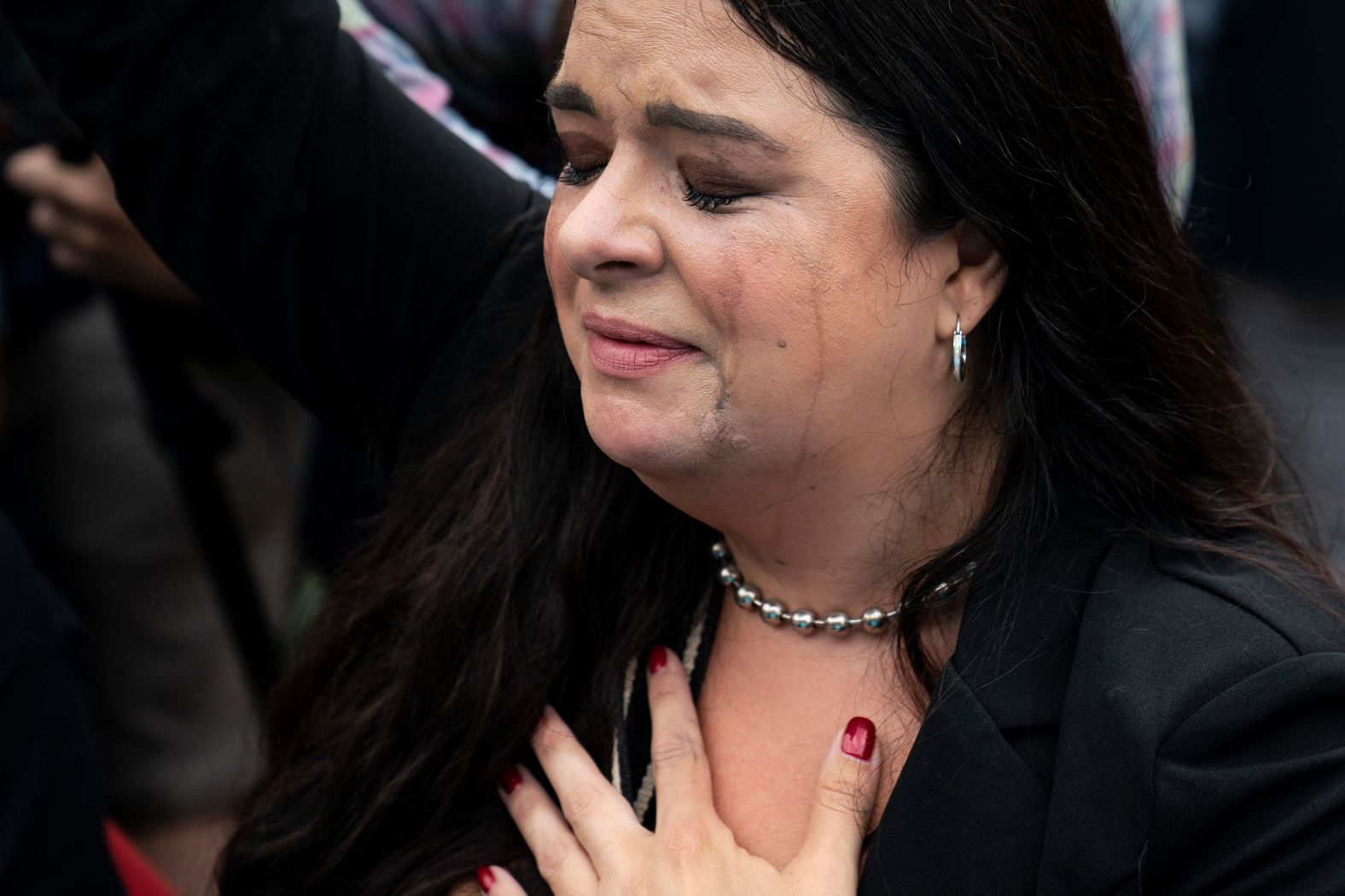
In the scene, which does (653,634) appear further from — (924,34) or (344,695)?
(924,34)

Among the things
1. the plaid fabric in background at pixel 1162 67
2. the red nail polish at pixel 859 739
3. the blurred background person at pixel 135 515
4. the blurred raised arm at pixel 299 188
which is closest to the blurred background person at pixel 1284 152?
the plaid fabric in background at pixel 1162 67

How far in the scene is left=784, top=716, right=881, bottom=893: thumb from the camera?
4.56 feet

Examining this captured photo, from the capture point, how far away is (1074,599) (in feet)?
4.83

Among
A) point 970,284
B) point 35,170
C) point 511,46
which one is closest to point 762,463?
point 970,284

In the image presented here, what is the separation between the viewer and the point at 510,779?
1618 mm

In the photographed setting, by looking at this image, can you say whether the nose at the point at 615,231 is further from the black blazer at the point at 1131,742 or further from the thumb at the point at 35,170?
the thumb at the point at 35,170

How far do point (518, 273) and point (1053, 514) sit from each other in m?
0.70

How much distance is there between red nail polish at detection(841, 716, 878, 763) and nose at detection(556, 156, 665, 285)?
19.3 inches

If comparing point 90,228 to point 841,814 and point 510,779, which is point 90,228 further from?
point 841,814

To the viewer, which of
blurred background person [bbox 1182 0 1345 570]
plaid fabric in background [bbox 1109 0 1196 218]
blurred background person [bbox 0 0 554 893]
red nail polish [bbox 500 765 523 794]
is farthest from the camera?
blurred background person [bbox 1182 0 1345 570]

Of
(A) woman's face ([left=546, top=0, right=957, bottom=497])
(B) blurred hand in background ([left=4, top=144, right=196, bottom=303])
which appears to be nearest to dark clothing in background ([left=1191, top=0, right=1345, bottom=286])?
(B) blurred hand in background ([left=4, top=144, right=196, bottom=303])

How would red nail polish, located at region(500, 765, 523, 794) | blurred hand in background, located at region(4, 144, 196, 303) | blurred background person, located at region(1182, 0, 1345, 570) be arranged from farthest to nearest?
1. blurred background person, located at region(1182, 0, 1345, 570)
2. blurred hand in background, located at region(4, 144, 196, 303)
3. red nail polish, located at region(500, 765, 523, 794)

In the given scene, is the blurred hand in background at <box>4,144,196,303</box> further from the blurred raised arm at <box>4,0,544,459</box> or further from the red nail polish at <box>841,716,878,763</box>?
the red nail polish at <box>841,716,878,763</box>

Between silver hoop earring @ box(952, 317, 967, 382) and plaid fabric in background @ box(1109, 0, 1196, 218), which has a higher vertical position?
silver hoop earring @ box(952, 317, 967, 382)
